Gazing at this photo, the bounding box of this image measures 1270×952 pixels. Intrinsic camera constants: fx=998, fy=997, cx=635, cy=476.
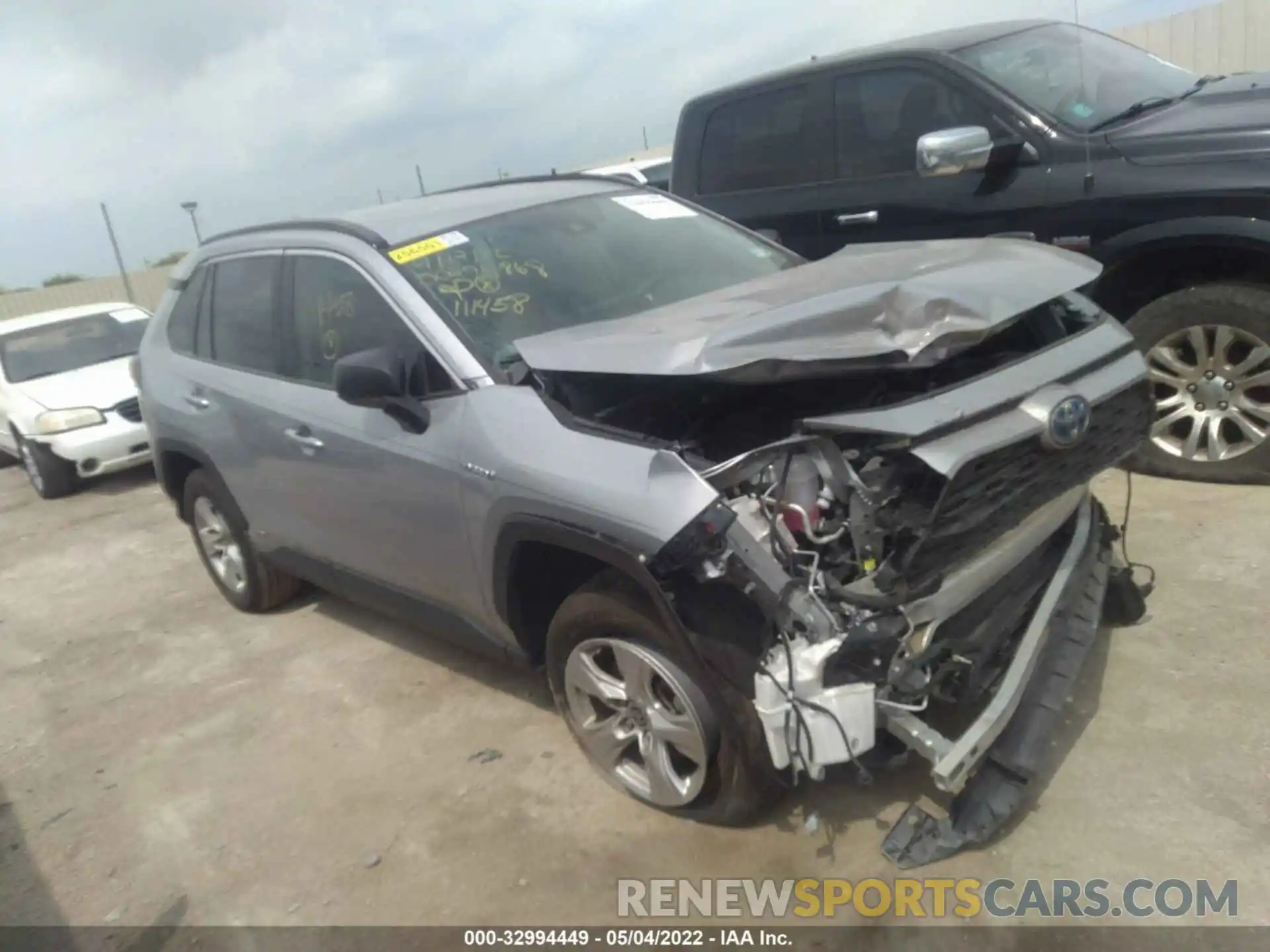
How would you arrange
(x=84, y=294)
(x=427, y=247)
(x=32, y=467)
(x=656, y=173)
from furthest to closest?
(x=84, y=294), (x=656, y=173), (x=32, y=467), (x=427, y=247)

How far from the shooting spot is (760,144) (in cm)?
589

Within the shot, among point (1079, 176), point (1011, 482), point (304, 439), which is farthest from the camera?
point (1079, 176)

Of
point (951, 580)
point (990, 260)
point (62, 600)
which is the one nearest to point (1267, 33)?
point (990, 260)

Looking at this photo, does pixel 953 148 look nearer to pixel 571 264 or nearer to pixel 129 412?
pixel 571 264

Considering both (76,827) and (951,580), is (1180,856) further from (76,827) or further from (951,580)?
(76,827)

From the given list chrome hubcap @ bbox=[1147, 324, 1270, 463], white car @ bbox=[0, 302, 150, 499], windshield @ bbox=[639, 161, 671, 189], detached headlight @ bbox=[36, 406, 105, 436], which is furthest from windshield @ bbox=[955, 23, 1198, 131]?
detached headlight @ bbox=[36, 406, 105, 436]

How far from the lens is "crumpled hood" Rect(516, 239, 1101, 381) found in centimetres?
254

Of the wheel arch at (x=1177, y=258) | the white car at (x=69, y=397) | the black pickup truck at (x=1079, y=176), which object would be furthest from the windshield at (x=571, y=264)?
the white car at (x=69, y=397)

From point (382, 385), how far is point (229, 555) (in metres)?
2.47

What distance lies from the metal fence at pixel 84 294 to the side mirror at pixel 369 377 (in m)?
21.4

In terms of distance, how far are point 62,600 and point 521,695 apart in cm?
372

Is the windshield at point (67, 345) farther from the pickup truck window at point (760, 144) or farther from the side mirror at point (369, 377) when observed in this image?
the side mirror at point (369, 377)

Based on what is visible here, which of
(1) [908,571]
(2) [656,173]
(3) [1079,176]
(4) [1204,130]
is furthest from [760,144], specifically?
(2) [656,173]

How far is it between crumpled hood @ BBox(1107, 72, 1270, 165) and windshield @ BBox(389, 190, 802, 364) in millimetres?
A: 1690
